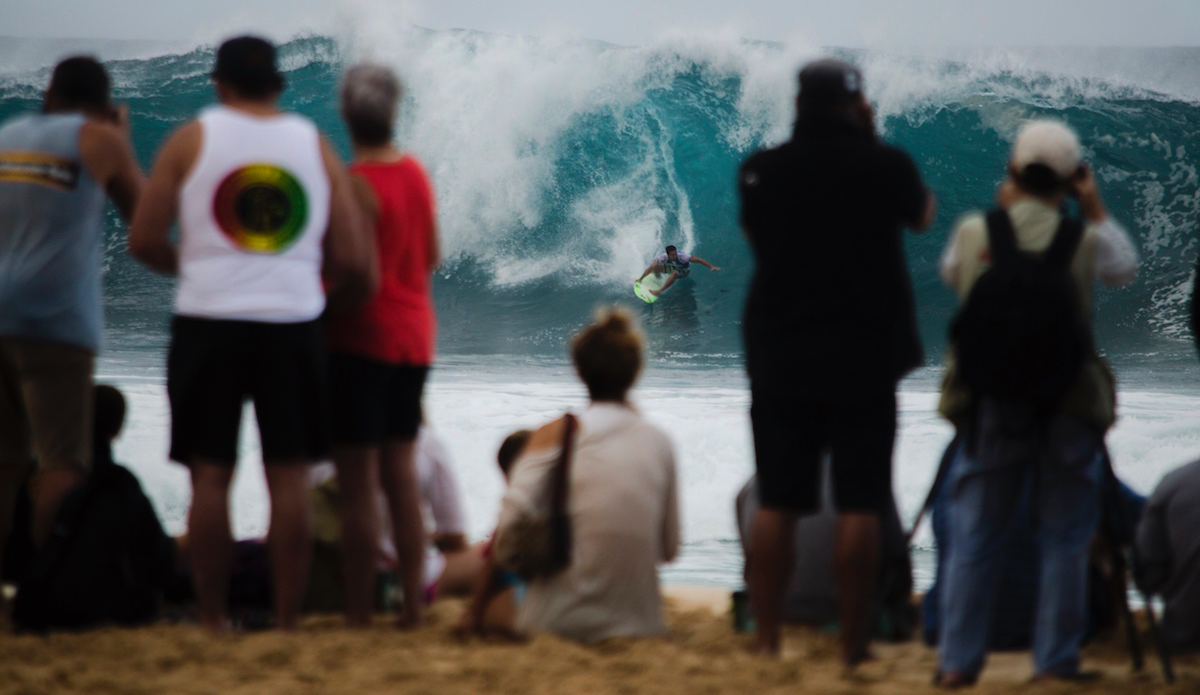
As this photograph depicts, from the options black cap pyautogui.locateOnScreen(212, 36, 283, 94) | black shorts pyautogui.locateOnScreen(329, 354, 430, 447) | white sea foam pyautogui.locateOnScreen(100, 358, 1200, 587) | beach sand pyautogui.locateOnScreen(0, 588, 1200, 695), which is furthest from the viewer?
white sea foam pyautogui.locateOnScreen(100, 358, 1200, 587)

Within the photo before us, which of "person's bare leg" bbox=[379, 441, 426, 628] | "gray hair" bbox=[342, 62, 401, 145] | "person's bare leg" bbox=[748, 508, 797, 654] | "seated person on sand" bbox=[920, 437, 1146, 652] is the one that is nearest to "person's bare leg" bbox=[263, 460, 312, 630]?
"person's bare leg" bbox=[379, 441, 426, 628]

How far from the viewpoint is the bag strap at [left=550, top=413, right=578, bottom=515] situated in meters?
2.19

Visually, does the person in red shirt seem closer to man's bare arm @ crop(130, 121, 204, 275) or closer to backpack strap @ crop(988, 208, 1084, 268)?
man's bare arm @ crop(130, 121, 204, 275)

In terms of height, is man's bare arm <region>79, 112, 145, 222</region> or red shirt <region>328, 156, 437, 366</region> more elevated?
man's bare arm <region>79, 112, 145, 222</region>

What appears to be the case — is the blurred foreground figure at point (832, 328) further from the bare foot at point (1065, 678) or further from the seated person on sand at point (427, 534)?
the seated person on sand at point (427, 534)

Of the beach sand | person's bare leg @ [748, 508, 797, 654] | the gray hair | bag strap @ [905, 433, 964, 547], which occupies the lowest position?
the beach sand

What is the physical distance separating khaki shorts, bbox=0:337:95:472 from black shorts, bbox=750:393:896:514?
1357mm

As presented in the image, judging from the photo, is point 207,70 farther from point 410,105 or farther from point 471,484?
point 471,484

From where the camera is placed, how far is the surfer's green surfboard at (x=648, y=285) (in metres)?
14.3

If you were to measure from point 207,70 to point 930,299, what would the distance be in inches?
507

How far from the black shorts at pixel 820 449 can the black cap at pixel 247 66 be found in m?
1.10

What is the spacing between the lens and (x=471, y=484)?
18.2 feet

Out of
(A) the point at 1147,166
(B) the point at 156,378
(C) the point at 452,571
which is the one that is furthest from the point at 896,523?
(A) the point at 1147,166

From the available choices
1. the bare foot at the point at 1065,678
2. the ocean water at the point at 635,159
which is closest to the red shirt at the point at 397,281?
the bare foot at the point at 1065,678
